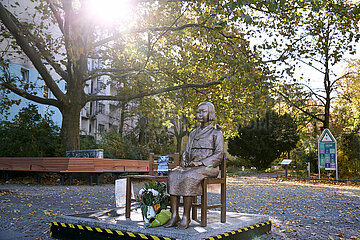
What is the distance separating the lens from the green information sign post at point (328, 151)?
20109 mm

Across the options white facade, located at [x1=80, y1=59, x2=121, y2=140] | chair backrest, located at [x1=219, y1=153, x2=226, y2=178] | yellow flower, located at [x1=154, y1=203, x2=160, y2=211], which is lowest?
yellow flower, located at [x1=154, y1=203, x2=160, y2=211]

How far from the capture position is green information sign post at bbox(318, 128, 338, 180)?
2011 cm

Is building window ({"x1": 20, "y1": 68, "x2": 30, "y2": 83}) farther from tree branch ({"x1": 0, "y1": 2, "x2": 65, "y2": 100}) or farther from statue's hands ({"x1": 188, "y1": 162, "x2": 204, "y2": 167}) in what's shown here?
statue's hands ({"x1": 188, "y1": 162, "x2": 204, "y2": 167})

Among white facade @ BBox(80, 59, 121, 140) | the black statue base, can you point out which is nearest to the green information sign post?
the black statue base

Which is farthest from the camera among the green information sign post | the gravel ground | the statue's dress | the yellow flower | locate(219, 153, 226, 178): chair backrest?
the green information sign post

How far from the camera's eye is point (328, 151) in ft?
66.5

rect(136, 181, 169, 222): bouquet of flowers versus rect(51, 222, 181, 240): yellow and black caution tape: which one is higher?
rect(136, 181, 169, 222): bouquet of flowers

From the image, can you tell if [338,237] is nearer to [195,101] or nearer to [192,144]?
[192,144]

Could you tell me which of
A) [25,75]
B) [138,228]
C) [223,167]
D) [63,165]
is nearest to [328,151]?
[63,165]

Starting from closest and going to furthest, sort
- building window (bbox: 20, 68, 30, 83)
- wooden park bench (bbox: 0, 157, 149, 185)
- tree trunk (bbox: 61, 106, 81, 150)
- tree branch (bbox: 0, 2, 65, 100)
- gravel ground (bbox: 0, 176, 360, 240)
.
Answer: gravel ground (bbox: 0, 176, 360, 240)
tree branch (bbox: 0, 2, 65, 100)
wooden park bench (bbox: 0, 157, 149, 185)
tree trunk (bbox: 61, 106, 81, 150)
building window (bbox: 20, 68, 30, 83)

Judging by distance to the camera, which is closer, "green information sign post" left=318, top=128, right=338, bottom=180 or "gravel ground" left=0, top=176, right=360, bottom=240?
"gravel ground" left=0, top=176, right=360, bottom=240

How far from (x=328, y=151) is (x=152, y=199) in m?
17.4

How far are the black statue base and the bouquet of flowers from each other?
0.66ft

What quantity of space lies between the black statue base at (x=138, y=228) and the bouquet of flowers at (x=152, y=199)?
0.20 meters
